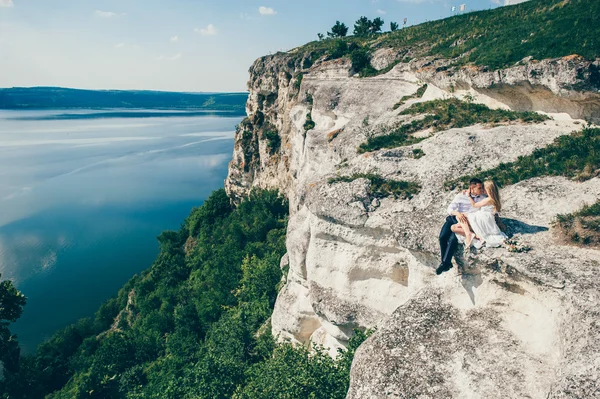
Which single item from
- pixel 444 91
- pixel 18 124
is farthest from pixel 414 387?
pixel 18 124

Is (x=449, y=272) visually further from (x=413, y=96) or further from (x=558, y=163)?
(x=413, y=96)

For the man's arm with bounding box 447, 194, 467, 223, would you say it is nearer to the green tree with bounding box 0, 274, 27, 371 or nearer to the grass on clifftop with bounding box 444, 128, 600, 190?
the grass on clifftop with bounding box 444, 128, 600, 190

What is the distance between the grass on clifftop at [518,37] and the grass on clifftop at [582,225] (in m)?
9.04

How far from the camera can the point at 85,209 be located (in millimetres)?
63188

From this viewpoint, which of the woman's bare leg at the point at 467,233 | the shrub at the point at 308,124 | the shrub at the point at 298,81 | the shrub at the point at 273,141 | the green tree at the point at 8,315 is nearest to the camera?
the woman's bare leg at the point at 467,233

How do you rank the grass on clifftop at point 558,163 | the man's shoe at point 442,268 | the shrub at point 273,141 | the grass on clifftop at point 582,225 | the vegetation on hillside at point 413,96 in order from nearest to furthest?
the grass on clifftop at point 582,225
the man's shoe at point 442,268
the grass on clifftop at point 558,163
the vegetation on hillside at point 413,96
the shrub at point 273,141

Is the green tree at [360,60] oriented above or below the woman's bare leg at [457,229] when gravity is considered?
above

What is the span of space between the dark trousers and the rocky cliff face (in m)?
0.42

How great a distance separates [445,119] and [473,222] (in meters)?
11.1

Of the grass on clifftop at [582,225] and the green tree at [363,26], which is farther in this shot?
the green tree at [363,26]

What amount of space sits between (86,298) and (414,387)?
43.6 m

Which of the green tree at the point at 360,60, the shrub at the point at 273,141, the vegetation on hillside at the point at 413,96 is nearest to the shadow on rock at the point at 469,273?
the vegetation on hillside at the point at 413,96

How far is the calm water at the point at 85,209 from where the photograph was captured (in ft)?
141

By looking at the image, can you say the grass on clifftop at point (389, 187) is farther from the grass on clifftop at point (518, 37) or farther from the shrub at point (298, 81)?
the shrub at point (298, 81)
